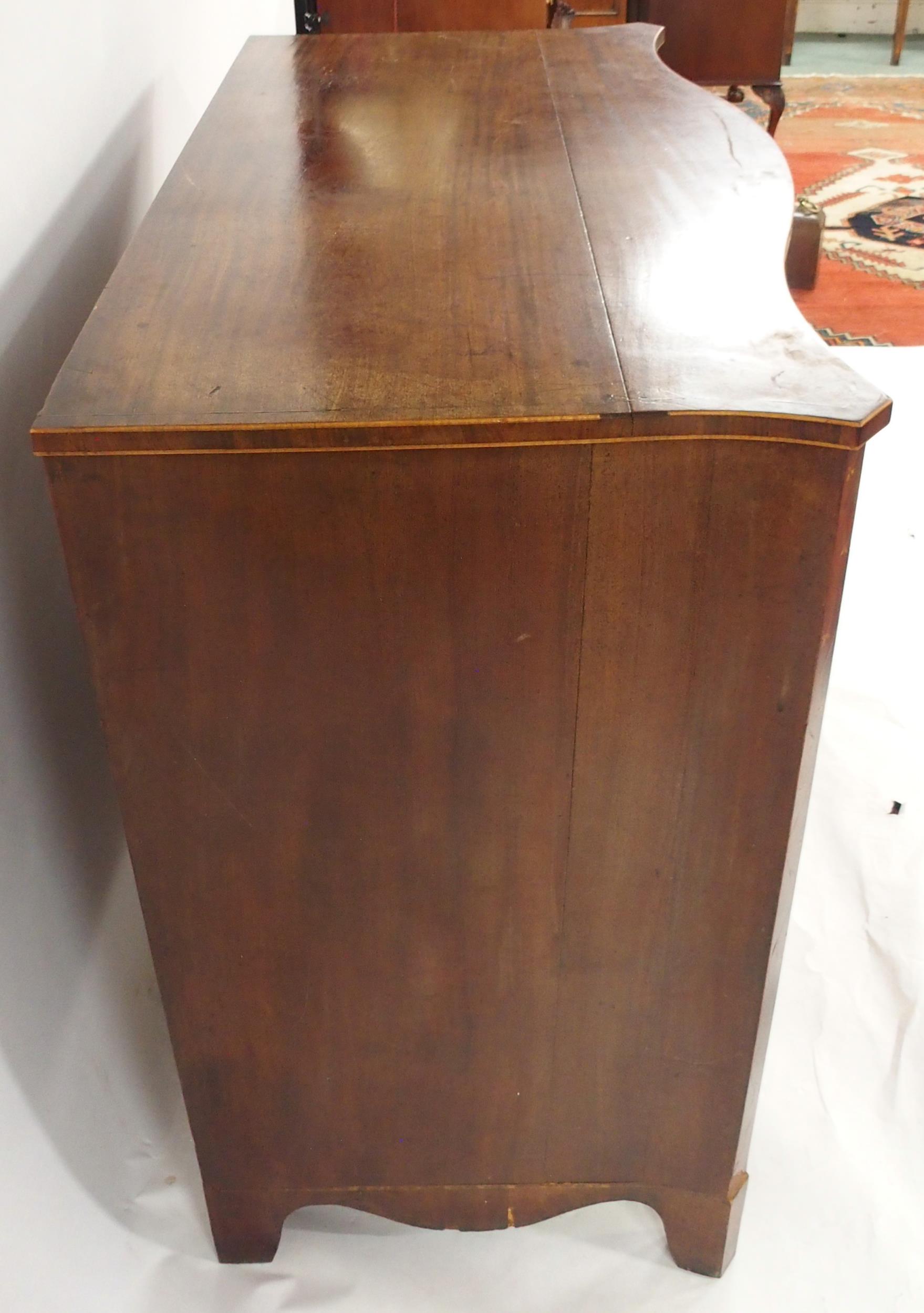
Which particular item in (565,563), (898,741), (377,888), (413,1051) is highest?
(565,563)

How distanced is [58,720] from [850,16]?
16.9 ft

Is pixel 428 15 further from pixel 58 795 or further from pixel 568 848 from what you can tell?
pixel 568 848

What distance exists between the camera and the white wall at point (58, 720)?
2.59 ft

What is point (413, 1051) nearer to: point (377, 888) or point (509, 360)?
point (377, 888)

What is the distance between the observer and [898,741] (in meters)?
1.52

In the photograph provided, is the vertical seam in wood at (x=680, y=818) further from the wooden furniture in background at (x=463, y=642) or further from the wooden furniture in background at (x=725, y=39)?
the wooden furniture in background at (x=725, y=39)

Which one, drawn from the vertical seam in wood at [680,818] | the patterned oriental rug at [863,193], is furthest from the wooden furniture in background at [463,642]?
the patterned oriental rug at [863,193]

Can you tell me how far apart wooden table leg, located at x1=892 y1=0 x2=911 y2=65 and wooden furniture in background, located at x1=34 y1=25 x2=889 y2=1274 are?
4.17 m

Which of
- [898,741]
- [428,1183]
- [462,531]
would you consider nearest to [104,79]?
[462,531]

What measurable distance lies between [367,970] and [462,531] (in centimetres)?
32

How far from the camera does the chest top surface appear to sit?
0.61 m

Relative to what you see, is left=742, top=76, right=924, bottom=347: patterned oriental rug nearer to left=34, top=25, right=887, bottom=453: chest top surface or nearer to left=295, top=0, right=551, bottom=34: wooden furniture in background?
left=295, top=0, right=551, bottom=34: wooden furniture in background

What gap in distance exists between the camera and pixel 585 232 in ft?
2.64

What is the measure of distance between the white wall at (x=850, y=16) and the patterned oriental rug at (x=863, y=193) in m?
0.74
